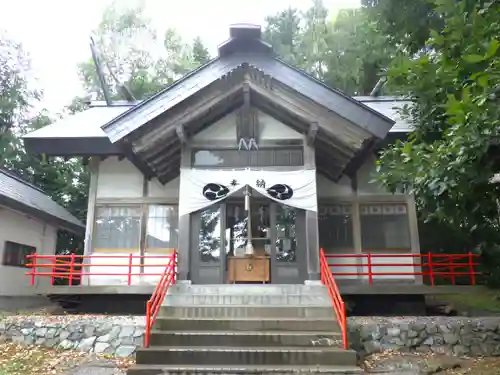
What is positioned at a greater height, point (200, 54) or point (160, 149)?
point (200, 54)

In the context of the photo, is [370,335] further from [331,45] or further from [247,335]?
[331,45]

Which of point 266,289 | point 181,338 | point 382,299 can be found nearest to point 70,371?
point 181,338

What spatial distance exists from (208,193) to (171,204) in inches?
90.1

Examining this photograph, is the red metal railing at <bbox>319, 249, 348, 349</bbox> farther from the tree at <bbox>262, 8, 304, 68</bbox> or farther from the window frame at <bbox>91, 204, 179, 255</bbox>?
the tree at <bbox>262, 8, 304, 68</bbox>

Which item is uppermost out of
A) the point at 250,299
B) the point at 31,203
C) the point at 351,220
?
the point at 31,203

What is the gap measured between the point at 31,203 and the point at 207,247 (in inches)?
263

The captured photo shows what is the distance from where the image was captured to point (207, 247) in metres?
10.0

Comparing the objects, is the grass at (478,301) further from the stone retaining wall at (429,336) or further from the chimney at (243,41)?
the chimney at (243,41)

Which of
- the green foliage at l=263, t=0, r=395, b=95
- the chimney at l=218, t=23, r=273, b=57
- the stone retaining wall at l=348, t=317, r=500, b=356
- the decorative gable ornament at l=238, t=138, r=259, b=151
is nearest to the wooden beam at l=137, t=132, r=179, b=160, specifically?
the decorative gable ornament at l=238, t=138, r=259, b=151

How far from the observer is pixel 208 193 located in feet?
31.8

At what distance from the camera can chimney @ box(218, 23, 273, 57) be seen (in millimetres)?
10211

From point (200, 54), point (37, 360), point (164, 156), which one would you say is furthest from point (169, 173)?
point (200, 54)

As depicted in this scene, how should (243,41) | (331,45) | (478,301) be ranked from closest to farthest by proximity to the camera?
1. (243,41)
2. (478,301)
3. (331,45)

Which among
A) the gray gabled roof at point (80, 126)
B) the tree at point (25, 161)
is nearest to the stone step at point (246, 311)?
the gray gabled roof at point (80, 126)
